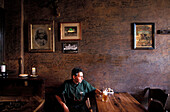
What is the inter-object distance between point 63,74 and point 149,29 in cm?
244

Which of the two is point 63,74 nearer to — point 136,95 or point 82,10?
point 82,10

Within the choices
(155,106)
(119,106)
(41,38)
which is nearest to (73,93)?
(119,106)

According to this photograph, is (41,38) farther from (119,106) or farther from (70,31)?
(119,106)

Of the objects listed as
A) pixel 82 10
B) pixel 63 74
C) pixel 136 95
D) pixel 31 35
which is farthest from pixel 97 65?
pixel 31 35

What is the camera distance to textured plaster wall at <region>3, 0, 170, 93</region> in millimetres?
3006

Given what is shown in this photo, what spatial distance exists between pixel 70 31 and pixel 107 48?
1032 millimetres

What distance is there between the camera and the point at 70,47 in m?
3.06

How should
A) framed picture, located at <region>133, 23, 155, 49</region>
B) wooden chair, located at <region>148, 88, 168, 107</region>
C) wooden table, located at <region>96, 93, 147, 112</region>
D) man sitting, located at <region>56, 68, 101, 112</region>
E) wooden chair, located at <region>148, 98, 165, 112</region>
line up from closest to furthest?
wooden chair, located at <region>148, 98, 165, 112</region> → wooden table, located at <region>96, 93, 147, 112</region> → wooden chair, located at <region>148, 88, 168, 107</region> → man sitting, located at <region>56, 68, 101, 112</region> → framed picture, located at <region>133, 23, 155, 49</region>

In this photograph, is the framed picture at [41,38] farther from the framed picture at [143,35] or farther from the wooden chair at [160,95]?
the wooden chair at [160,95]

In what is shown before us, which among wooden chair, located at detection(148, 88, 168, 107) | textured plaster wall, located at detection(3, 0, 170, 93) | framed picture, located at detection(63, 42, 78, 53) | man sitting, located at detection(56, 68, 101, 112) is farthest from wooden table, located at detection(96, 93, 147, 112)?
framed picture, located at detection(63, 42, 78, 53)

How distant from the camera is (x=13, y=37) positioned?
308 cm

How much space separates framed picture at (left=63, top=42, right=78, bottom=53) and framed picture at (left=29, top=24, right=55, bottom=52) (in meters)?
0.36

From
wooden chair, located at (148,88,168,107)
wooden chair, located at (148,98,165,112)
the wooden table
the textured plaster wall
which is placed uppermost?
the textured plaster wall

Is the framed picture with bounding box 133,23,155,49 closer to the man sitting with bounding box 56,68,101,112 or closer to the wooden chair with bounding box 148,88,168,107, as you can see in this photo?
the wooden chair with bounding box 148,88,168,107
